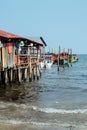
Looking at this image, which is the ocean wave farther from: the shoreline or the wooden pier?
the wooden pier

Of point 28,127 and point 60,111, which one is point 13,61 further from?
point 28,127

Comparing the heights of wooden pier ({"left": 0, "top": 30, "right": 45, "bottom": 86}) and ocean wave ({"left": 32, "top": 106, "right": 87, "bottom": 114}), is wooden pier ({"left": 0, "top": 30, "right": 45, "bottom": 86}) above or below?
above

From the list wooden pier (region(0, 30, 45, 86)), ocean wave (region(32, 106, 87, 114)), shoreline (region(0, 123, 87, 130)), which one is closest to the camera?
shoreline (region(0, 123, 87, 130))

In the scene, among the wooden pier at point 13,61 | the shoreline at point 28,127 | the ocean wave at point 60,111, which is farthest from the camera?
the wooden pier at point 13,61

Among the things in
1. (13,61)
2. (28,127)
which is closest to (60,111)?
(28,127)

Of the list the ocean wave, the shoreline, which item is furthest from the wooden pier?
the shoreline

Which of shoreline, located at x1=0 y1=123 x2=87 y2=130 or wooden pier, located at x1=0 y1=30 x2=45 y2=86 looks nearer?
shoreline, located at x1=0 y1=123 x2=87 y2=130

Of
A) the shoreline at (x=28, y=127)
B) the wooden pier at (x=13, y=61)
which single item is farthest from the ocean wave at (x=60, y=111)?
the wooden pier at (x=13, y=61)

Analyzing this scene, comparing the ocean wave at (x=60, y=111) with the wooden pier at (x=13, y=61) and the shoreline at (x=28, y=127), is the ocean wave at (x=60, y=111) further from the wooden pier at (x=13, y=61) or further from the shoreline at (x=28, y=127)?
the wooden pier at (x=13, y=61)

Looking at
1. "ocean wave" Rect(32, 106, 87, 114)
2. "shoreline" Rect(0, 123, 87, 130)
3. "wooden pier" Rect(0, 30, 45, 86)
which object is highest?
"wooden pier" Rect(0, 30, 45, 86)

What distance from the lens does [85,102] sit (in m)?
22.2

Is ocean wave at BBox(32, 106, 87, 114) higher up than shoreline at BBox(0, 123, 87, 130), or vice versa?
shoreline at BBox(0, 123, 87, 130)

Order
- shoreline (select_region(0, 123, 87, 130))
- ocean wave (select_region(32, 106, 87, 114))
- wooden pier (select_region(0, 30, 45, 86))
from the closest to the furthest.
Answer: shoreline (select_region(0, 123, 87, 130)), ocean wave (select_region(32, 106, 87, 114)), wooden pier (select_region(0, 30, 45, 86))

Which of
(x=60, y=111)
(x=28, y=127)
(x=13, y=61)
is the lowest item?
(x=60, y=111)
